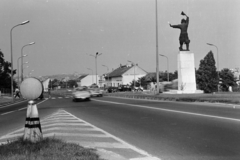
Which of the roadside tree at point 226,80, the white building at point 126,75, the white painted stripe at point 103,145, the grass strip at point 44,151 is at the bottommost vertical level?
the white painted stripe at point 103,145

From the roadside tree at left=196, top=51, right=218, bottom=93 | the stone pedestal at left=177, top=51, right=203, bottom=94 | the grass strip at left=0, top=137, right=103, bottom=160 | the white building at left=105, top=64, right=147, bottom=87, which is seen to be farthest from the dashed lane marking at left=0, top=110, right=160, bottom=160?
the white building at left=105, top=64, right=147, bottom=87

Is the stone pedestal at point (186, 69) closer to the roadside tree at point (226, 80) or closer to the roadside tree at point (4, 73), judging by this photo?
the roadside tree at point (226, 80)

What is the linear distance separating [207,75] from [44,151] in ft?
186

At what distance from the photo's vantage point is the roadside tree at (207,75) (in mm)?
58375

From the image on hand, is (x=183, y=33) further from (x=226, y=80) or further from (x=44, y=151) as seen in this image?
(x=226, y=80)

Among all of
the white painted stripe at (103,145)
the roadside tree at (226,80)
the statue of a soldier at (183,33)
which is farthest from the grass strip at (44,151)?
the roadside tree at (226,80)

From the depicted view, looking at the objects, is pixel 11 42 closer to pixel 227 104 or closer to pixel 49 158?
pixel 227 104

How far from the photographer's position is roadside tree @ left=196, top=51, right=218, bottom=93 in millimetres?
58375

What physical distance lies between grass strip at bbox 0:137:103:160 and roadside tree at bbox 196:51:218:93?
5405cm

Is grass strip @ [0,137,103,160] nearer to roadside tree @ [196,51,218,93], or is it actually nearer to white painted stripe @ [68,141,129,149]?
white painted stripe @ [68,141,129,149]

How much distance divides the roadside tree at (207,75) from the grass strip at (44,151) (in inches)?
2128

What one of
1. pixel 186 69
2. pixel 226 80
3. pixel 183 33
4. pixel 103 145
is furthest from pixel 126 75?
pixel 103 145

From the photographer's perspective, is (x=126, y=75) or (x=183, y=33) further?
(x=126, y=75)

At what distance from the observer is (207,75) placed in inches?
2333
